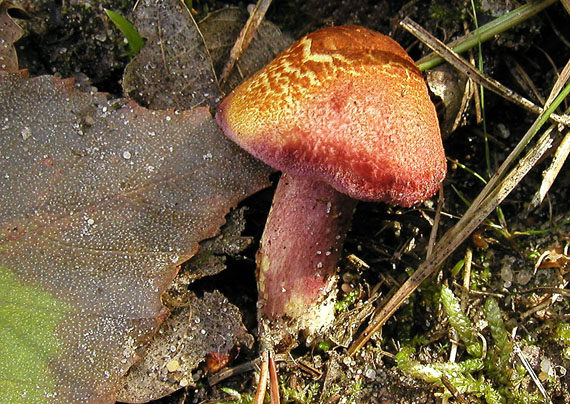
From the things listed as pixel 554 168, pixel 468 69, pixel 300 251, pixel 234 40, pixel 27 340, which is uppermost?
pixel 468 69

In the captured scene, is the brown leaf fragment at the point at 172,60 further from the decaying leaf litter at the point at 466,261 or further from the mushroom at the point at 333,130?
the decaying leaf litter at the point at 466,261

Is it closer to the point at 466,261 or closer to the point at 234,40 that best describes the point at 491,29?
the point at 466,261

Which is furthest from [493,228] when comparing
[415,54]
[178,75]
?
[178,75]

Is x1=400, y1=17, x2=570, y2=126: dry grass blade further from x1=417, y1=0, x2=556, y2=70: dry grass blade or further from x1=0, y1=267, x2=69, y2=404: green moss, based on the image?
x1=0, y1=267, x2=69, y2=404: green moss

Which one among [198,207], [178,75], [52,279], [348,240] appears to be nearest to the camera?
[52,279]

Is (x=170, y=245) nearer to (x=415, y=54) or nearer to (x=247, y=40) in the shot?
(x=247, y=40)

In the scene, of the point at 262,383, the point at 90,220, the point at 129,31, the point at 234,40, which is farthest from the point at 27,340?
the point at 234,40
